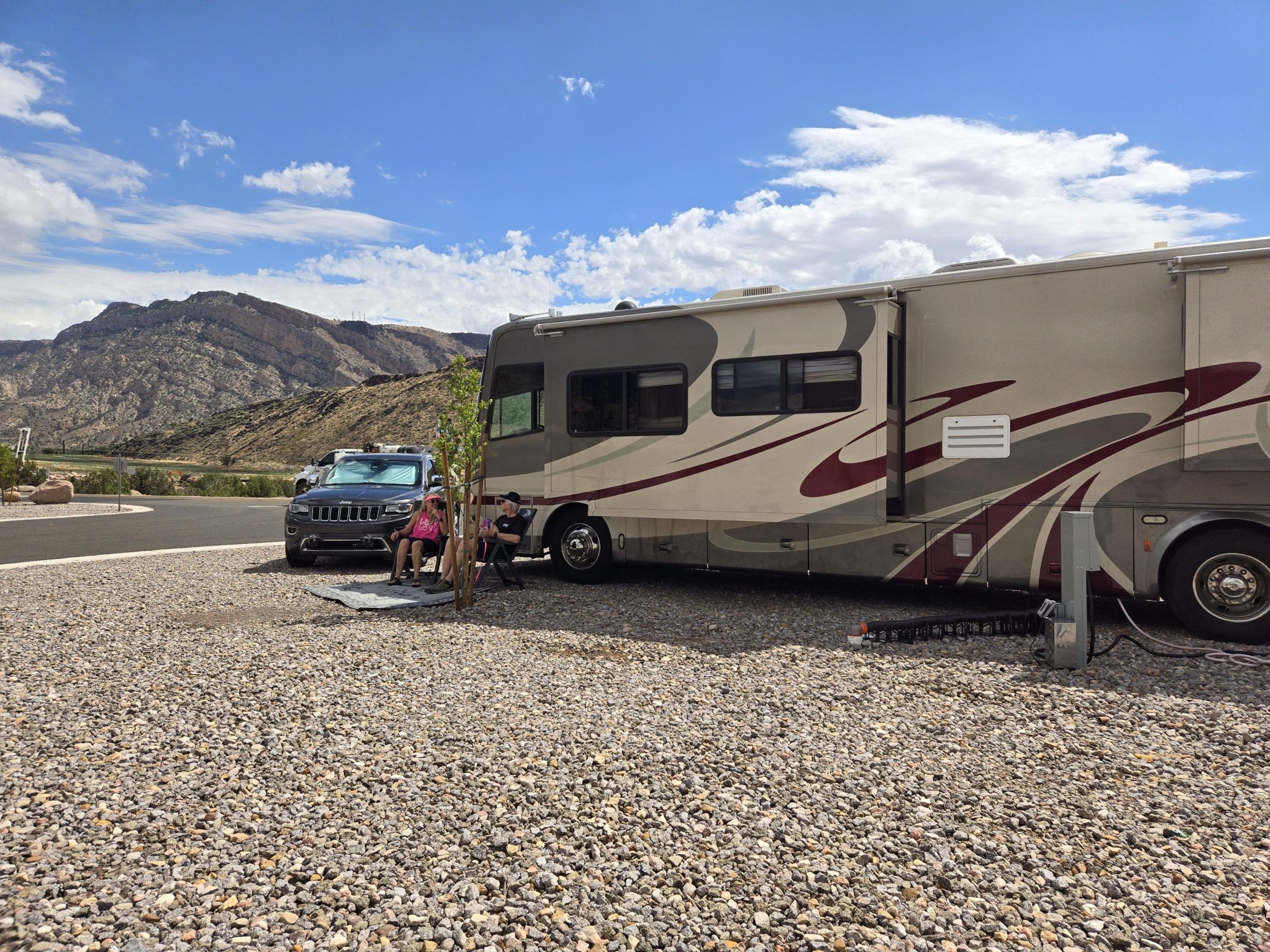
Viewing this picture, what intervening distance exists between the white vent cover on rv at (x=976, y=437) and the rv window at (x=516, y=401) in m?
4.42

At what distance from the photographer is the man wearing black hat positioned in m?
9.23

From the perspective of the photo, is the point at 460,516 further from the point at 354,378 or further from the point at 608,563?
the point at 354,378

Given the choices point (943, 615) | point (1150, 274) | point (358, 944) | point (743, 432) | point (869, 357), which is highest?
point (1150, 274)

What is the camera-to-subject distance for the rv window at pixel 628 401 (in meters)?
8.84

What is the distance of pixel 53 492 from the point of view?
80.1 ft

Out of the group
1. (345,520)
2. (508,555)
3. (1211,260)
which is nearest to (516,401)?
(508,555)

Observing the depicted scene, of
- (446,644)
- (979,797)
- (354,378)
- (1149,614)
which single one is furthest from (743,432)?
(354,378)

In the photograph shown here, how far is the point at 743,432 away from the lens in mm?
8336

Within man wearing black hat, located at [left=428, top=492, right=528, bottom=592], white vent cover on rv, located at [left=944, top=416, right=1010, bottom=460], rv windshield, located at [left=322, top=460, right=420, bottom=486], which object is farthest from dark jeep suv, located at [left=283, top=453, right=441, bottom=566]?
white vent cover on rv, located at [left=944, top=416, right=1010, bottom=460]

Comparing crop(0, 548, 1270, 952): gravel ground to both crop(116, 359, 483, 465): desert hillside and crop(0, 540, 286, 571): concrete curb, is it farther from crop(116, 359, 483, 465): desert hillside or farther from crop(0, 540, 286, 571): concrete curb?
crop(116, 359, 483, 465): desert hillside

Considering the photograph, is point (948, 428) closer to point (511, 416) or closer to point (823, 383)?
point (823, 383)

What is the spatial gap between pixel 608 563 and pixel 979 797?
609 cm

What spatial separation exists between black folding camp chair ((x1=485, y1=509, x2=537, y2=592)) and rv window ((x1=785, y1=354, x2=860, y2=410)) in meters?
3.39

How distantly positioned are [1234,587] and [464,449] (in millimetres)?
6403
